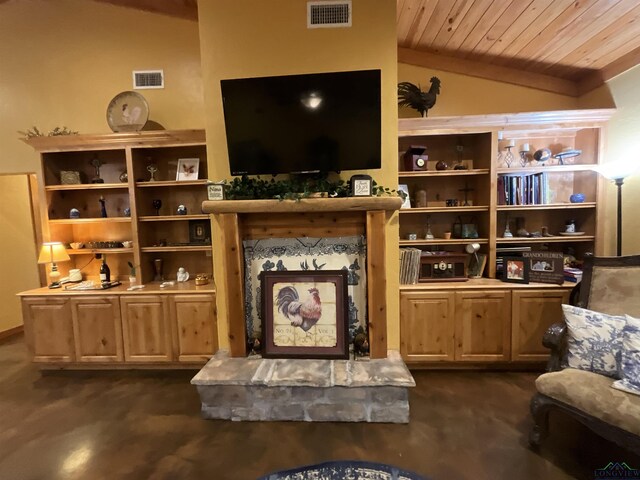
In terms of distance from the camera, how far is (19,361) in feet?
11.3

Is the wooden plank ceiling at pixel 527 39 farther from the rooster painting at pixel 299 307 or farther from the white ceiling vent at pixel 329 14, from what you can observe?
the rooster painting at pixel 299 307

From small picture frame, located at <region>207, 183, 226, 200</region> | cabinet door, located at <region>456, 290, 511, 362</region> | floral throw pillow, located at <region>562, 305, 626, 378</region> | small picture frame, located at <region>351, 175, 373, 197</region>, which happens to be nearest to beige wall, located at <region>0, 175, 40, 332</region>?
small picture frame, located at <region>207, 183, 226, 200</region>

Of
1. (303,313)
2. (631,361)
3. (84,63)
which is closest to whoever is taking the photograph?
(631,361)

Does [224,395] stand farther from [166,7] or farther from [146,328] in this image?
[166,7]

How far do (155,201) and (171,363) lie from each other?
1.70m

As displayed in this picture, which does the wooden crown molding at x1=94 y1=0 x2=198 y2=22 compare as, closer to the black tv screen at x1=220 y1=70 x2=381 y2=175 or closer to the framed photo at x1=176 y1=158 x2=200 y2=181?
the framed photo at x1=176 y1=158 x2=200 y2=181

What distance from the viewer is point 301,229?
2.56 m

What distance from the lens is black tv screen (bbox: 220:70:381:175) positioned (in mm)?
2205

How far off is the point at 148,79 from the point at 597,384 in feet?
15.0

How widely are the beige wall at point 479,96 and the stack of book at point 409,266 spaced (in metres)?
1.55

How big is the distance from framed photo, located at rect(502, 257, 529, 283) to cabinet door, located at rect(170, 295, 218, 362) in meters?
2.76

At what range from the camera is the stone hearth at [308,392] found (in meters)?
2.20

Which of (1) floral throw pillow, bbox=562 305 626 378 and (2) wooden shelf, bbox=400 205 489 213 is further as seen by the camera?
(2) wooden shelf, bbox=400 205 489 213

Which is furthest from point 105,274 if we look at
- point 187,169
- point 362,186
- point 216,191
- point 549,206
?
point 549,206
